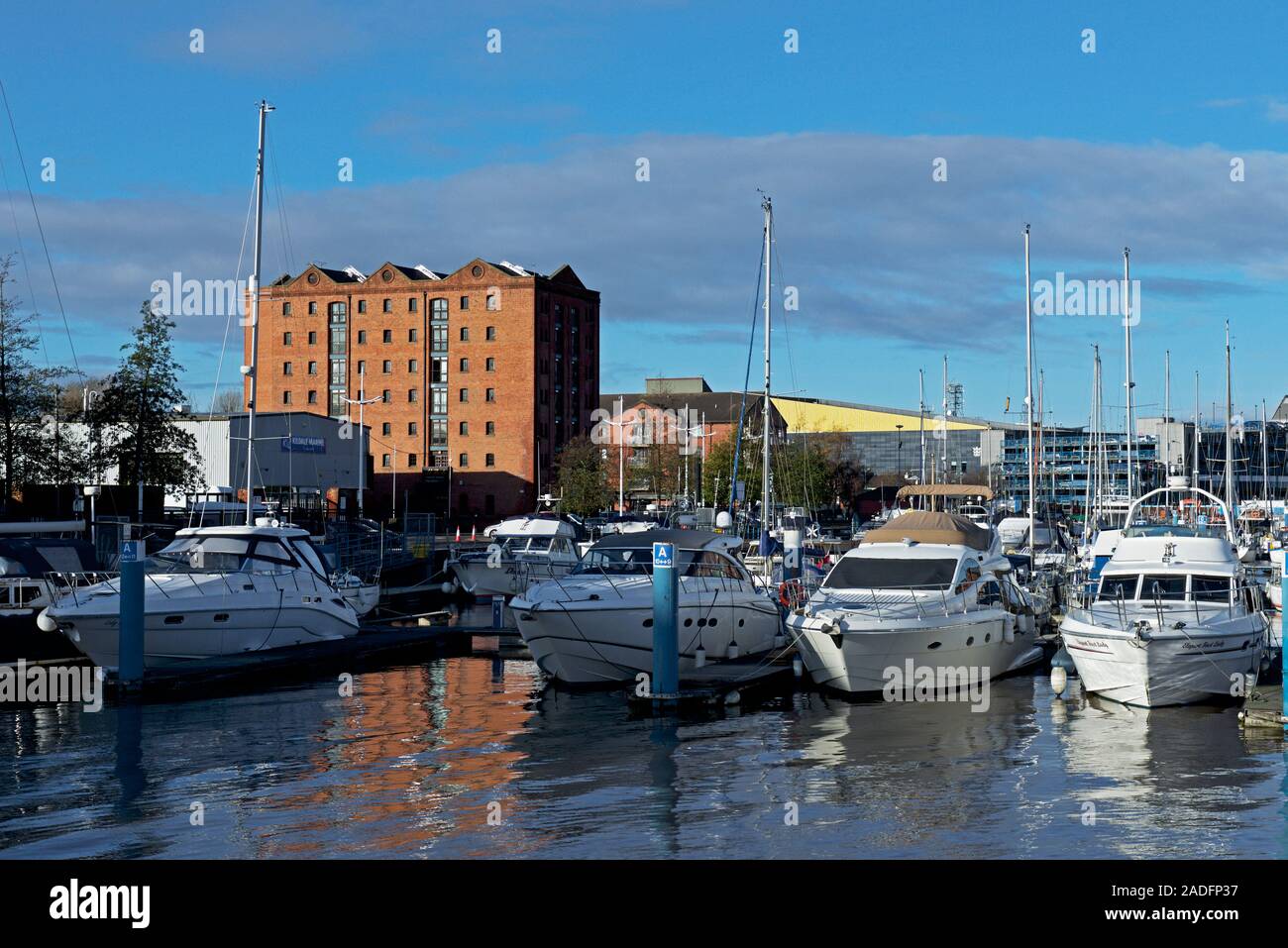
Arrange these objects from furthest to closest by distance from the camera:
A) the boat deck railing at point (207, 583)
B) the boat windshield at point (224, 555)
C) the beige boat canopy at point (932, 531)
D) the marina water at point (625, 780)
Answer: the beige boat canopy at point (932, 531), the boat windshield at point (224, 555), the boat deck railing at point (207, 583), the marina water at point (625, 780)

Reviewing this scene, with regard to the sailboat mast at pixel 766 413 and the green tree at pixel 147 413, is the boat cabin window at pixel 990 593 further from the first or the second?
the green tree at pixel 147 413

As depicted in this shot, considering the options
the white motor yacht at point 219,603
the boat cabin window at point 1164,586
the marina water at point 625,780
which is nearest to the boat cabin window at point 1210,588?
the boat cabin window at point 1164,586

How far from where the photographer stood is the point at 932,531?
3006cm

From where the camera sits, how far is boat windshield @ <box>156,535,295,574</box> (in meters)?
26.2

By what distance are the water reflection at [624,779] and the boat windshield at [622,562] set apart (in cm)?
369

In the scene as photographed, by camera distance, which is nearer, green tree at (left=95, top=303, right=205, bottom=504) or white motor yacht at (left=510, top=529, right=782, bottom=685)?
white motor yacht at (left=510, top=529, right=782, bottom=685)

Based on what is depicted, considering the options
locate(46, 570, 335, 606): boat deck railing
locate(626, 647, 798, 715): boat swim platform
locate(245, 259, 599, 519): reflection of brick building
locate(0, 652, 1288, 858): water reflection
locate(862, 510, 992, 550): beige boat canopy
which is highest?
locate(245, 259, 599, 519): reflection of brick building

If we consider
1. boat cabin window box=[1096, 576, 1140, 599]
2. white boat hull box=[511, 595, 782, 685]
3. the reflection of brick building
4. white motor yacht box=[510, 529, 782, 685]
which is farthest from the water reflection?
the reflection of brick building

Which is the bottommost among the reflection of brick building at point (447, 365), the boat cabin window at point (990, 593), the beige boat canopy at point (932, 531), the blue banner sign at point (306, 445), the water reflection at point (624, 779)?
the water reflection at point (624, 779)

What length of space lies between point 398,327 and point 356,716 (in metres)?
81.8

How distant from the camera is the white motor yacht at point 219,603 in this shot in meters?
23.6

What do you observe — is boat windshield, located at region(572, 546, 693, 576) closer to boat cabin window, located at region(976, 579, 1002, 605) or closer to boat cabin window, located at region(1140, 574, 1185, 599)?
boat cabin window, located at region(976, 579, 1002, 605)

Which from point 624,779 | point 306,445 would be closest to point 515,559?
point 624,779

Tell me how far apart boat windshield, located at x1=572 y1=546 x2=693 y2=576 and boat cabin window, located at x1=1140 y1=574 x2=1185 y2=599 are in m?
8.43
